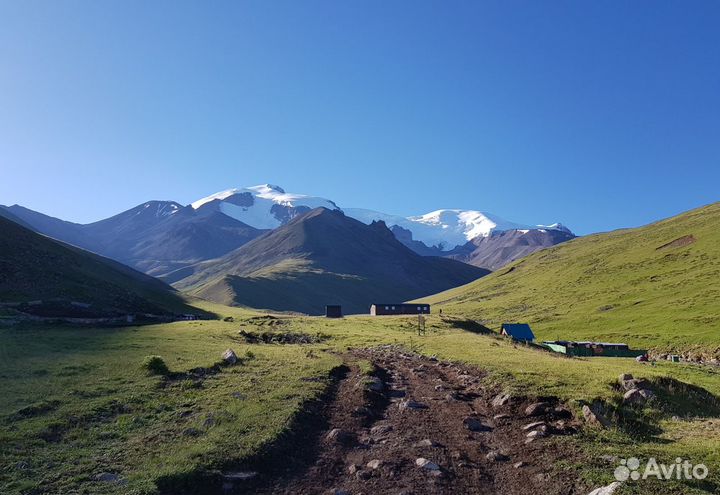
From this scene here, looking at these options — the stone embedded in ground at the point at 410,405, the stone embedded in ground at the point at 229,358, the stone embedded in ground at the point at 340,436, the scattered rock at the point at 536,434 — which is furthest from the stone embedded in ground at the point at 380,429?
the stone embedded in ground at the point at 229,358

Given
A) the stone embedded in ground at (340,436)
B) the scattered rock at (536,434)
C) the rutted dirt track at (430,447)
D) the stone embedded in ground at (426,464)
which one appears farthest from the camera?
the stone embedded in ground at (340,436)

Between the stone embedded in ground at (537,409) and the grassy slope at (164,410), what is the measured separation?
5.48 ft

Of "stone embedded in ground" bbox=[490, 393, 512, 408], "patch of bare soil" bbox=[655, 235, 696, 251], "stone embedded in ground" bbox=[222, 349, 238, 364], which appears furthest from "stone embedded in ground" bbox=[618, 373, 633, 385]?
"patch of bare soil" bbox=[655, 235, 696, 251]

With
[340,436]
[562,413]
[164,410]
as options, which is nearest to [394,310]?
[562,413]

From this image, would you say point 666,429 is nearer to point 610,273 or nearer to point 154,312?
point 154,312

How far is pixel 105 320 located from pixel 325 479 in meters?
63.7

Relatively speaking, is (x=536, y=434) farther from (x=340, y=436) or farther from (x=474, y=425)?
(x=340, y=436)

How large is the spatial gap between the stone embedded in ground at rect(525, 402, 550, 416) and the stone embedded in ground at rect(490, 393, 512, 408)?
5.69 feet

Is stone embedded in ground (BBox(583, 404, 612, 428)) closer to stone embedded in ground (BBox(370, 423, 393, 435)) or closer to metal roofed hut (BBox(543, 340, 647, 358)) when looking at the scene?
stone embedded in ground (BBox(370, 423, 393, 435))

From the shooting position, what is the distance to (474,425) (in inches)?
805

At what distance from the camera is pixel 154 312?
91.8 metres

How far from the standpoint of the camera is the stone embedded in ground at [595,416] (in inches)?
754

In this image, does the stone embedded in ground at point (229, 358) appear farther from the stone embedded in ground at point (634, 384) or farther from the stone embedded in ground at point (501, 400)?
the stone embedded in ground at point (634, 384)

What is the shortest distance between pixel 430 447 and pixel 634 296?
125672mm
